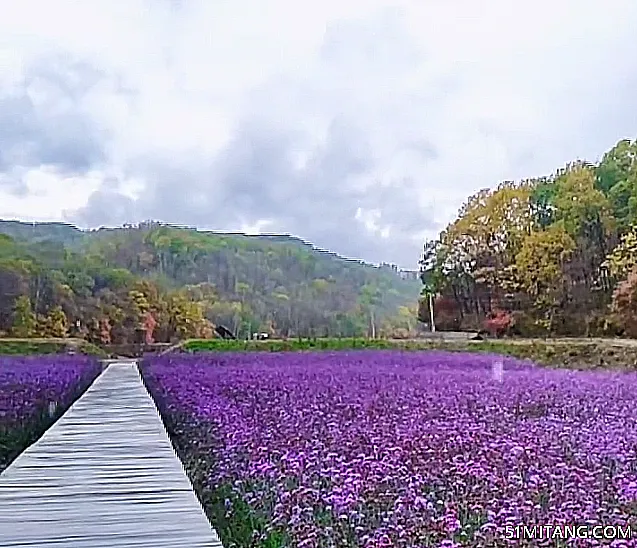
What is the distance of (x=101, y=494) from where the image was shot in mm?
3637

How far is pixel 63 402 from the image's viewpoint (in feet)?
23.9

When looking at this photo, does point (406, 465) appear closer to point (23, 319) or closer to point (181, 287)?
point (23, 319)

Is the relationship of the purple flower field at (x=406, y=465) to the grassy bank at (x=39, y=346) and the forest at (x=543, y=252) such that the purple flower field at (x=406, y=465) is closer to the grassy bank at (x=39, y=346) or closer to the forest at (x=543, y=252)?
the grassy bank at (x=39, y=346)

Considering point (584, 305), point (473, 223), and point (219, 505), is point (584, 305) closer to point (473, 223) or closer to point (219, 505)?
point (473, 223)

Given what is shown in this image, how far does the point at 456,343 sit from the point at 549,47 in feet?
32.4

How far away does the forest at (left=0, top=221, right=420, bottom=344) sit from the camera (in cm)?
2448

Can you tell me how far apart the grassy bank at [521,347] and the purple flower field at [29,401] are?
6693 millimetres

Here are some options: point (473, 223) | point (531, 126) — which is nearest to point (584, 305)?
point (473, 223)

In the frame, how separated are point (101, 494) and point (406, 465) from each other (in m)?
1.55

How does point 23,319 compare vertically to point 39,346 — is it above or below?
above

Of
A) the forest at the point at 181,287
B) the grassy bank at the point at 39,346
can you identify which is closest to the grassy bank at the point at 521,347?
the grassy bank at the point at 39,346

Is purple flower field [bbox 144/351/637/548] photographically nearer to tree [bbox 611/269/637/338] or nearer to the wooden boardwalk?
the wooden boardwalk

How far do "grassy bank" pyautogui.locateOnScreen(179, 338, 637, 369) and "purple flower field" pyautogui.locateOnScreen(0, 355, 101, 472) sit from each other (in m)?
6.69

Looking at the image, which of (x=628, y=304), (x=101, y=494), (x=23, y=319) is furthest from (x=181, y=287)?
(x=101, y=494)
